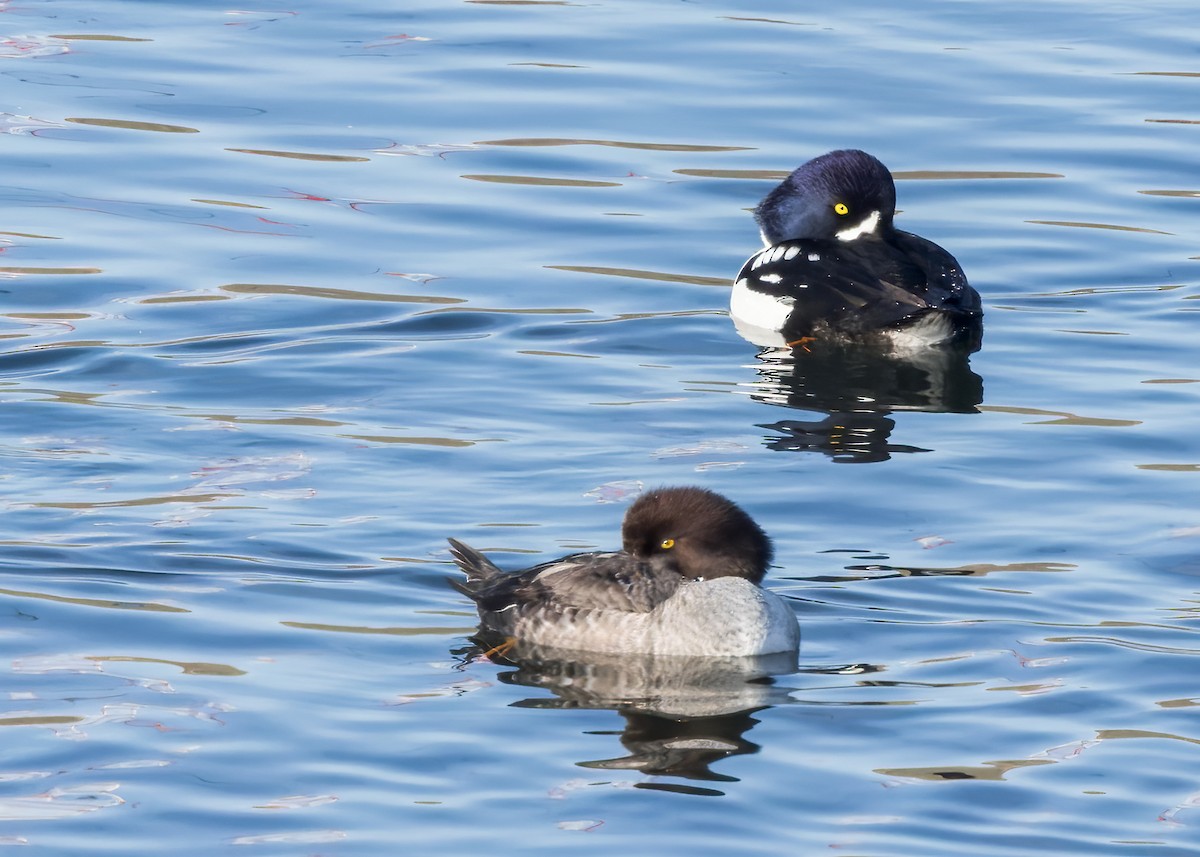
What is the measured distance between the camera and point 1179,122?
17953 millimetres

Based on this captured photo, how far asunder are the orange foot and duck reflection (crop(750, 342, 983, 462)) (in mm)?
2888

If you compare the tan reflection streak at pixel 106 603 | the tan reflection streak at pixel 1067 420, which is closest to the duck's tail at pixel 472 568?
the tan reflection streak at pixel 106 603

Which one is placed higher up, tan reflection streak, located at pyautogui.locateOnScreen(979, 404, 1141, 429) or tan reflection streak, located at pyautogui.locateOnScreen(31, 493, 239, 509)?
tan reflection streak, located at pyautogui.locateOnScreen(979, 404, 1141, 429)

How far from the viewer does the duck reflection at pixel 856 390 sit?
11.5 meters

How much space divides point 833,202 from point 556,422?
11.5 feet

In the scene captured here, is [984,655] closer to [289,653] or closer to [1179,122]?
[289,653]

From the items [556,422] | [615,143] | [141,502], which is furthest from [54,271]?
[615,143]

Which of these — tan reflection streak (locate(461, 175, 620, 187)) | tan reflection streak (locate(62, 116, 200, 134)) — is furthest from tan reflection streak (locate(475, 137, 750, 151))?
tan reflection streak (locate(62, 116, 200, 134))

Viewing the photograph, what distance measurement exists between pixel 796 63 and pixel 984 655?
38.1ft

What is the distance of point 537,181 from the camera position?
16516mm

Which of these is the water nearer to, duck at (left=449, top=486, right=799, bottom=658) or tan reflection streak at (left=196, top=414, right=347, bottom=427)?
tan reflection streak at (left=196, top=414, right=347, bottom=427)

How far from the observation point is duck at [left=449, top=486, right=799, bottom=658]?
862cm

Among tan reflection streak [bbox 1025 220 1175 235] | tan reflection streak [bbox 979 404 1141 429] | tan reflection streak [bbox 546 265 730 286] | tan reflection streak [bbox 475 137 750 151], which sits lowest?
tan reflection streak [bbox 979 404 1141 429]

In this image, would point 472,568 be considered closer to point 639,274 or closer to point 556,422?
point 556,422
